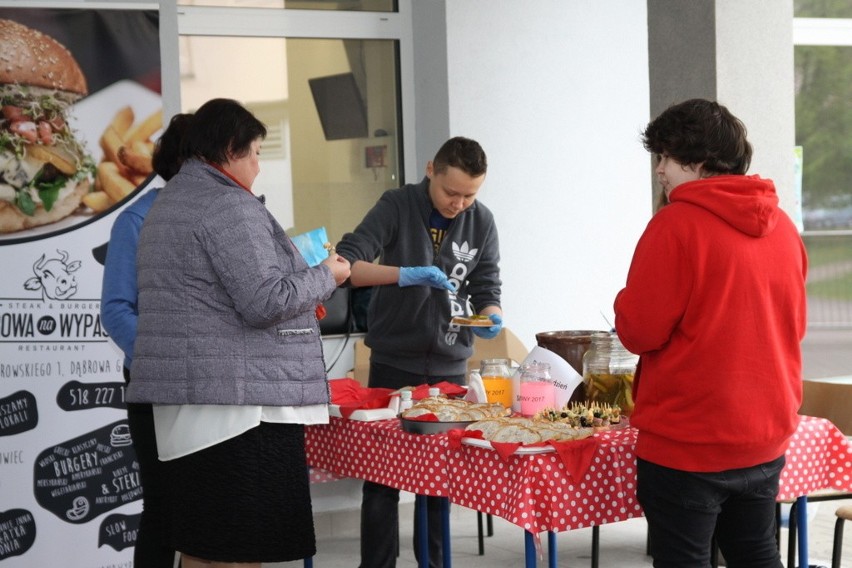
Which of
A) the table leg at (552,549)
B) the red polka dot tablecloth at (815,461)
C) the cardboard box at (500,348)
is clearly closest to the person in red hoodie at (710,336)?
the red polka dot tablecloth at (815,461)

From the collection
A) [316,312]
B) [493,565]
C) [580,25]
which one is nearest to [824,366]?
[580,25]

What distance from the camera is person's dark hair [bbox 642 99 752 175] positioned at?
2203mm

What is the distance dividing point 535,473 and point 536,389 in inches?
19.6

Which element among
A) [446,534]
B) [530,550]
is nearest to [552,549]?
[446,534]

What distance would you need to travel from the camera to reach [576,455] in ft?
7.86

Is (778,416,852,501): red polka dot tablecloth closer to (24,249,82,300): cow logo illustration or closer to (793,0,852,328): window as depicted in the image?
(24,249,82,300): cow logo illustration

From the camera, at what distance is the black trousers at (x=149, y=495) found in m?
2.74

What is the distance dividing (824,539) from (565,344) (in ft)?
6.58

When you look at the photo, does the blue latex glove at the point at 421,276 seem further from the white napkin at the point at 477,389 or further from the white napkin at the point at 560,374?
the white napkin at the point at 560,374

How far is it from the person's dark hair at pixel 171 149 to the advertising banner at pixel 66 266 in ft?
3.15

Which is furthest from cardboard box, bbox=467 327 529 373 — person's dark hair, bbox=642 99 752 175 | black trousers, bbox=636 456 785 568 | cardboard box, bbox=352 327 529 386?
person's dark hair, bbox=642 99 752 175

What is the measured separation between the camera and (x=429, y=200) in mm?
3602

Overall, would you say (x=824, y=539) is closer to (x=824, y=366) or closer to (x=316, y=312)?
(x=316, y=312)

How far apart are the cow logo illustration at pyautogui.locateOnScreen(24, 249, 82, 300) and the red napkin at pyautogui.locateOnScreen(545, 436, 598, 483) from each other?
195 centimetres
